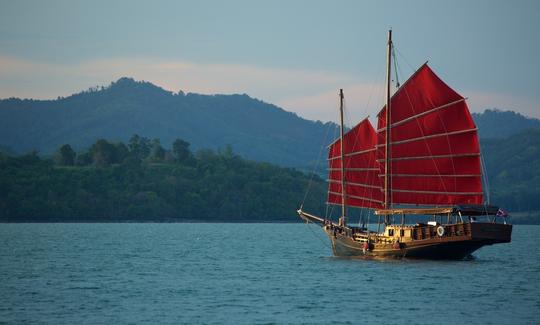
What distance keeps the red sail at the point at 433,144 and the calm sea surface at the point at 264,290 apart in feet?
18.3

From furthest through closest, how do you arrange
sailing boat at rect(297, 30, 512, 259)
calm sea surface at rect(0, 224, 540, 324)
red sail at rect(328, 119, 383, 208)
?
1. red sail at rect(328, 119, 383, 208)
2. sailing boat at rect(297, 30, 512, 259)
3. calm sea surface at rect(0, 224, 540, 324)

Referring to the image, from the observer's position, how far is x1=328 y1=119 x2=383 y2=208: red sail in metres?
78.0

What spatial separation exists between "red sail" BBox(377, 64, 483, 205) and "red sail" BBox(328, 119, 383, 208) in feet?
7.86

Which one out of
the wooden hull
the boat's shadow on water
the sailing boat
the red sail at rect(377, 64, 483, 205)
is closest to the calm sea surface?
the boat's shadow on water

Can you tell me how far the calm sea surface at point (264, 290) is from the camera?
155 feet


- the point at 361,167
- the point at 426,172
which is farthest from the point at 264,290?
the point at 361,167

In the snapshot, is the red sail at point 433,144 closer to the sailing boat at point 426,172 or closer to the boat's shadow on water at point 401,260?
the sailing boat at point 426,172

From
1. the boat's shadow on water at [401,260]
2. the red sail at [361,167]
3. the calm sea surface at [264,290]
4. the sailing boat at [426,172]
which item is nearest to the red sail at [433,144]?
the sailing boat at [426,172]

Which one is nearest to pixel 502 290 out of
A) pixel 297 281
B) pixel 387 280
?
pixel 387 280

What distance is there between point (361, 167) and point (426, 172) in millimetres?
5974

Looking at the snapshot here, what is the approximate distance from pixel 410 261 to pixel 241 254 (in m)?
25.4

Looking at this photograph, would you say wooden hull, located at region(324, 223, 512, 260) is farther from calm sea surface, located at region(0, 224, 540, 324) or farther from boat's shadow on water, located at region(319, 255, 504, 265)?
calm sea surface, located at region(0, 224, 540, 324)

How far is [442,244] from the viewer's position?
71188 mm

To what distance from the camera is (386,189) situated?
75438 millimetres
